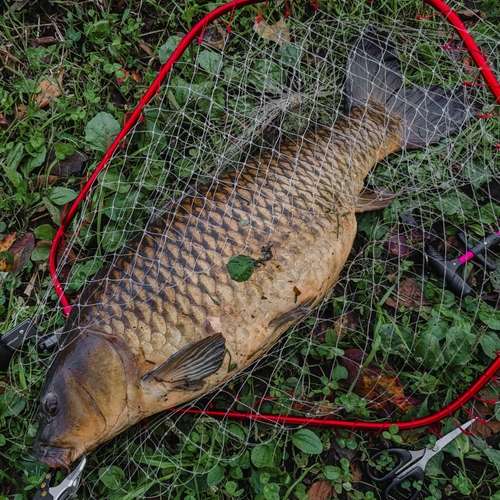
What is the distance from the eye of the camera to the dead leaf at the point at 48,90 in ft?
9.12

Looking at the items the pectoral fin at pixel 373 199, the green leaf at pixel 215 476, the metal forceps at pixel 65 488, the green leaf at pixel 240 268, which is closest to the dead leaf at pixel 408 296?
the pectoral fin at pixel 373 199

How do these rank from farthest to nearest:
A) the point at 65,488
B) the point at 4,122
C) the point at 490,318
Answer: the point at 4,122, the point at 490,318, the point at 65,488

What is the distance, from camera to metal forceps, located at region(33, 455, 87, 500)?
213 cm

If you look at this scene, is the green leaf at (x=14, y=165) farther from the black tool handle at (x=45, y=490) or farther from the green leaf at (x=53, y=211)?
the black tool handle at (x=45, y=490)

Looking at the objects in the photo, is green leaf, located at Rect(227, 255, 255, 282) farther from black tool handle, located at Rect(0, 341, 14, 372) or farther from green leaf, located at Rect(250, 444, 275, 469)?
black tool handle, located at Rect(0, 341, 14, 372)

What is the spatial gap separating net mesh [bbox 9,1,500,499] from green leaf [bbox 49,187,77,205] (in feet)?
0.29

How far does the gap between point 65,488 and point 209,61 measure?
6.72ft

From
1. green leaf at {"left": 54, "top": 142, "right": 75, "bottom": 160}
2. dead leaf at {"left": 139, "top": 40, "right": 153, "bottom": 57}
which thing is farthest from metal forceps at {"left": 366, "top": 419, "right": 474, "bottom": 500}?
dead leaf at {"left": 139, "top": 40, "right": 153, "bottom": 57}

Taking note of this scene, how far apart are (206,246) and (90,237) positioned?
764mm

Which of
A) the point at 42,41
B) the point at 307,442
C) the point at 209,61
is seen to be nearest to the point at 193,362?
the point at 307,442

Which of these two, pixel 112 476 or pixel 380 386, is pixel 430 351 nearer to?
pixel 380 386

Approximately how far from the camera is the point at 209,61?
2738 millimetres


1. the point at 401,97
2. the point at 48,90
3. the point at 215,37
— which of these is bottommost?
the point at 48,90

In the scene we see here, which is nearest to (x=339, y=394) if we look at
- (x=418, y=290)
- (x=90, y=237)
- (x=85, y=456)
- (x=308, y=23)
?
(x=418, y=290)
